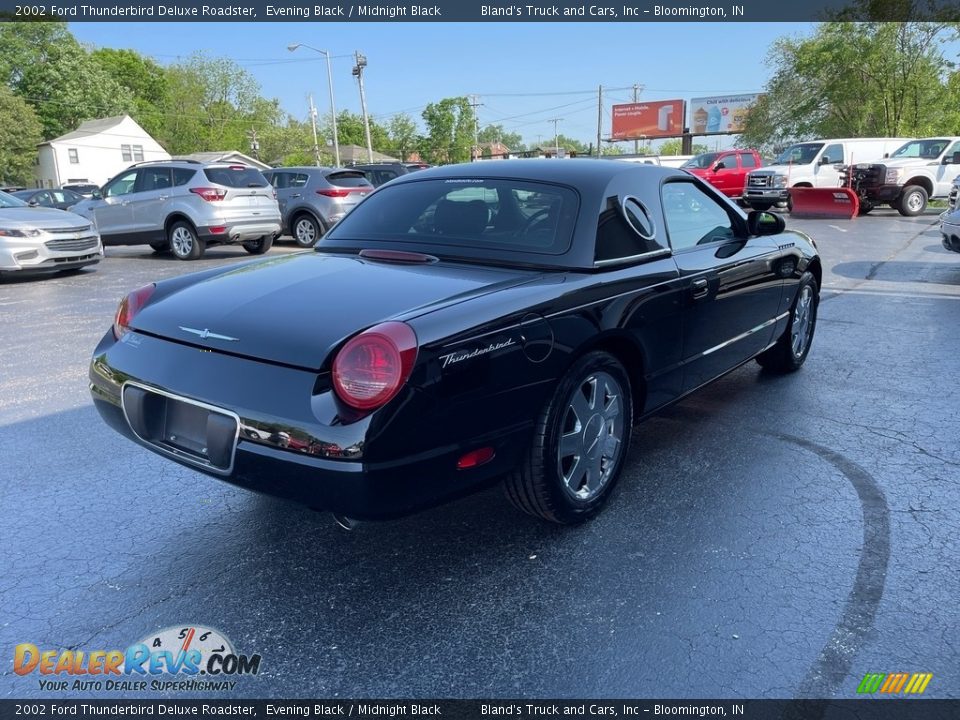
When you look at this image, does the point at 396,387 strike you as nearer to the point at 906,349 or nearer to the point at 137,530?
the point at 137,530

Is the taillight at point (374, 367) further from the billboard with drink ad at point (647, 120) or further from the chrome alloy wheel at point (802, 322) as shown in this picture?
the billboard with drink ad at point (647, 120)

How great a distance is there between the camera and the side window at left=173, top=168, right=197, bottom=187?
12367mm

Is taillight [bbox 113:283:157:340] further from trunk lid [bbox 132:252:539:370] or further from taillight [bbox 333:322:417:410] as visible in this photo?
taillight [bbox 333:322:417:410]

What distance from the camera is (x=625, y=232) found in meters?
3.39

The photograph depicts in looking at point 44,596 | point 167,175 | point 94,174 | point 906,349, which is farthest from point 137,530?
point 94,174

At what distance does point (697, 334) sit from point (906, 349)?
3367mm

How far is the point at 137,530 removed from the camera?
123 inches

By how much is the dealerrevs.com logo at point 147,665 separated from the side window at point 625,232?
2.12 m

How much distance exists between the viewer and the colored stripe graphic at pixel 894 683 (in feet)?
7.06

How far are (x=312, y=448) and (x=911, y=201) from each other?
22.1 m

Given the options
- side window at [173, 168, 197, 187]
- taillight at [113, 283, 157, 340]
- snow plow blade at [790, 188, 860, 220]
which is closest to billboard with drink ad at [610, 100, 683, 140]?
snow plow blade at [790, 188, 860, 220]

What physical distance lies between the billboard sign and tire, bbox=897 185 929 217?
166 ft

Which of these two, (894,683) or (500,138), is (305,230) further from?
(500,138)

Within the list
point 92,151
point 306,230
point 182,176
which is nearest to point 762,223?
point 182,176
